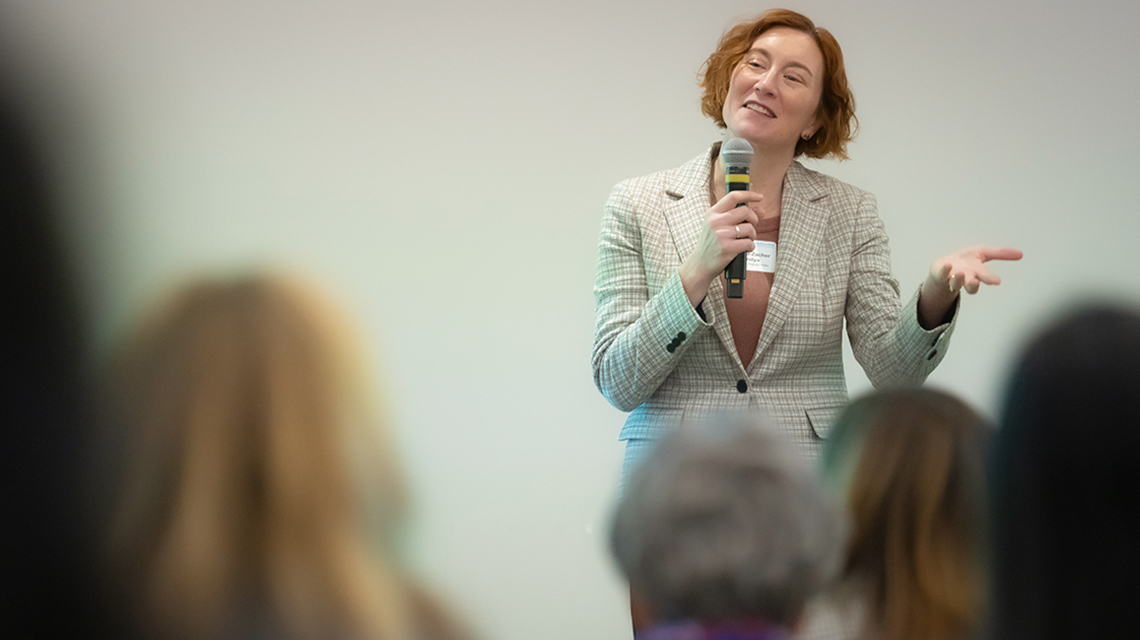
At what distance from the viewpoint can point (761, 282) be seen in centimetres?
213

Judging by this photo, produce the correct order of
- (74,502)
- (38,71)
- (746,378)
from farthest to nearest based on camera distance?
(746,378) < (74,502) < (38,71)

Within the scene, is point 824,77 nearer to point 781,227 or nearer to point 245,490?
point 781,227

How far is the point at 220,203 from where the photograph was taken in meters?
3.37

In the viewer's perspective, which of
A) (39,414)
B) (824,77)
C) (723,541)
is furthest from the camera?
(824,77)

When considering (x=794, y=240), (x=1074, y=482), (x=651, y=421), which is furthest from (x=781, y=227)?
(x=1074, y=482)

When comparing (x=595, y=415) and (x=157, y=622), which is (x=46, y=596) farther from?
(x=595, y=415)

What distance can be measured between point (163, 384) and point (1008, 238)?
10.6ft

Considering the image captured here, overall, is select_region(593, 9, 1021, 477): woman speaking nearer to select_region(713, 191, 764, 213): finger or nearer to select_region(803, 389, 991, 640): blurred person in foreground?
select_region(713, 191, 764, 213): finger

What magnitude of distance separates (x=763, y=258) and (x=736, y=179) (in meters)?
0.22

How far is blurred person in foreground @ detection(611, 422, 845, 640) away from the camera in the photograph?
0.89 m

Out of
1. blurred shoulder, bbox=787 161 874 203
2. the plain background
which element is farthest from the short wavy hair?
the plain background

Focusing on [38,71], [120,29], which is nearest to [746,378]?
[38,71]

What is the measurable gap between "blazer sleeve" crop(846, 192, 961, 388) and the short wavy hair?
17 centimetres

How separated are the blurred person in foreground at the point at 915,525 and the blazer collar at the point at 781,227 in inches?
33.8
